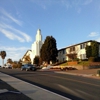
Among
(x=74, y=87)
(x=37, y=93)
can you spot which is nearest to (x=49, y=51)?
(x=74, y=87)

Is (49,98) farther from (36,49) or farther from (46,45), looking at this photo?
(36,49)

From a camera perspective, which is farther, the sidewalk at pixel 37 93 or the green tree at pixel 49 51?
the green tree at pixel 49 51

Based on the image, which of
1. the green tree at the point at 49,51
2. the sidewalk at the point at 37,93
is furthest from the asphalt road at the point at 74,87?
the green tree at the point at 49,51

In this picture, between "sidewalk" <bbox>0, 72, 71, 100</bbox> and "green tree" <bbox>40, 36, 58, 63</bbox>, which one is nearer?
"sidewalk" <bbox>0, 72, 71, 100</bbox>

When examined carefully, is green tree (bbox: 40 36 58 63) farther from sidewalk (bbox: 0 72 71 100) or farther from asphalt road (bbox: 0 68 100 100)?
sidewalk (bbox: 0 72 71 100)

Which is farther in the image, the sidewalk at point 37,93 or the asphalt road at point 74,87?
the asphalt road at point 74,87

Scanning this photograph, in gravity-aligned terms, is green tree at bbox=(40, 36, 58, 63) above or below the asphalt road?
above

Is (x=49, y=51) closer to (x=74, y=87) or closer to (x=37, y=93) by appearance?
(x=74, y=87)

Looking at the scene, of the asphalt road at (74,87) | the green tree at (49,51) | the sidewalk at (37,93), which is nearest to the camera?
the sidewalk at (37,93)

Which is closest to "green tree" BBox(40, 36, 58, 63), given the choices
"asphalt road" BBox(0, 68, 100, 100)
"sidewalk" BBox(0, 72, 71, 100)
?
"asphalt road" BBox(0, 68, 100, 100)

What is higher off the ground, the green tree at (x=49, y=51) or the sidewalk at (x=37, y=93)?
the green tree at (x=49, y=51)

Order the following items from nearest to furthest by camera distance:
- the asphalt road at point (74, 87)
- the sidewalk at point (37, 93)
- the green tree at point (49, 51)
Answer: the sidewalk at point (37, 93) → the asphalt road at point (74, 87) → the green tree at point (49, 51)

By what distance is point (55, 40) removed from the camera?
69.8 metres

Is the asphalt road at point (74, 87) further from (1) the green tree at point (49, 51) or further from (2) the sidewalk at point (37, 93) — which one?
(1) the green tree at point (49, 51)
